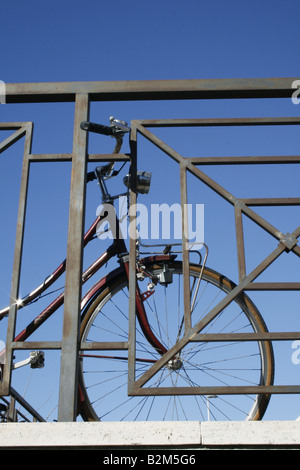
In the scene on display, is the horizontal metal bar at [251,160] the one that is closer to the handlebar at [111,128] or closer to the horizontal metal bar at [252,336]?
the handlebar at [111,128]

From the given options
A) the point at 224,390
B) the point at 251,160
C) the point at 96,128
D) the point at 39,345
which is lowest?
the point at 224,390

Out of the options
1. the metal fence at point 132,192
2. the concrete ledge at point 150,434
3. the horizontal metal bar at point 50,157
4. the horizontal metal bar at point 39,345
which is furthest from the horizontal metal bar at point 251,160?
the concrete ledge at point 150,434

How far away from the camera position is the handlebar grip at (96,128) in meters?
2.60

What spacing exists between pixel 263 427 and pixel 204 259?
1886 mm

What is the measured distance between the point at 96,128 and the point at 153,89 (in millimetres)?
298

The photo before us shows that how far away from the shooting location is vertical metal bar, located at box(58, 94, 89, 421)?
A: 223 cm

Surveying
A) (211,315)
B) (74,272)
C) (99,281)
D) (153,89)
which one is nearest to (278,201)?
(211,315)

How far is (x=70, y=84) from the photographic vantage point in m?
2.75

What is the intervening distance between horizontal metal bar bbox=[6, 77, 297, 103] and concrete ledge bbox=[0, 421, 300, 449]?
4.73 ft

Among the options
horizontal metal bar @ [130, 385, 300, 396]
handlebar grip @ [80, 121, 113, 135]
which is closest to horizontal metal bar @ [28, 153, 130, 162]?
handlebar grip @ [80, 121, 113, 135]

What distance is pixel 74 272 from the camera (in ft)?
7.95

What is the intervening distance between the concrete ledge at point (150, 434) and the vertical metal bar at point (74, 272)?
0.36 meters

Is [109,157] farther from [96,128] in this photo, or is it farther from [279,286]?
[279,286]
